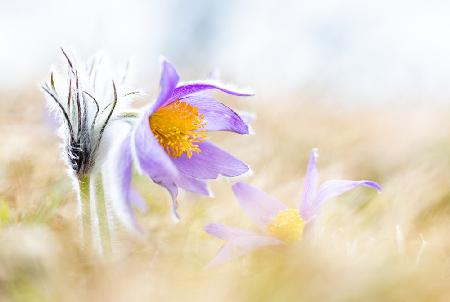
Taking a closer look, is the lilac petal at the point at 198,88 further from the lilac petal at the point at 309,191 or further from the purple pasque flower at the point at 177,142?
the lilac petal at the point at 309,191

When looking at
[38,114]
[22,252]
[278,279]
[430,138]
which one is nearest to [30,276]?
[22,252]

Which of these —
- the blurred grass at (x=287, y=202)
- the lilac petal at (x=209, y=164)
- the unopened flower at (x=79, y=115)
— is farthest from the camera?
the lilac petal at (x=209, y=164)

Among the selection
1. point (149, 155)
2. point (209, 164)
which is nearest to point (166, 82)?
point (149, 155)

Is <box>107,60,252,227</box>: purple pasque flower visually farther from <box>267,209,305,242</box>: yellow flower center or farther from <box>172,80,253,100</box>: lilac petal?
<box>267,209,305,242</box>: yellow flower center

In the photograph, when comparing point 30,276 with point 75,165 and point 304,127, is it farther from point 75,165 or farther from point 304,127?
point 304,127

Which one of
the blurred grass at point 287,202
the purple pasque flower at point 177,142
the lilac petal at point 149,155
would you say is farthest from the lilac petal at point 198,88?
the blurred grass at point 287,202
